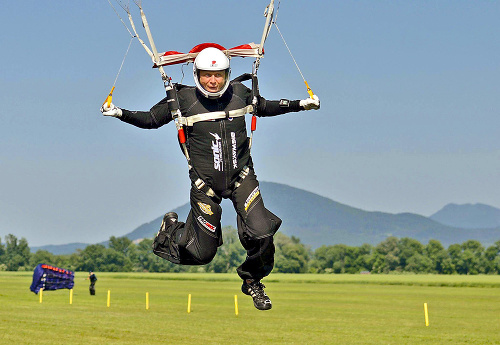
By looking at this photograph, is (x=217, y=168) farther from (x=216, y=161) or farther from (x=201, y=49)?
(x=201, y=49)

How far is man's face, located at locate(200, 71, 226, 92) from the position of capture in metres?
10.6

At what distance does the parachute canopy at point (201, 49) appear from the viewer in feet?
34.6

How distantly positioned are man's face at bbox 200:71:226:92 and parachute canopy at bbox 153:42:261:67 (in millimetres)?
333

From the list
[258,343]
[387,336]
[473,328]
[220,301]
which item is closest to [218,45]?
[258,343]

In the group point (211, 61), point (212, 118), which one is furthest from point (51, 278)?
point (211, 61)

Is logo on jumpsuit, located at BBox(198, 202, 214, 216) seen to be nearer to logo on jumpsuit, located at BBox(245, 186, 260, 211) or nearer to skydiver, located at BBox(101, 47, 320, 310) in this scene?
skydiver, located at BBox(101, 47, 320, 310)

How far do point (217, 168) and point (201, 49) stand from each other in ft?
6.06

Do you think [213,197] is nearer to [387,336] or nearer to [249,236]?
[249,236]

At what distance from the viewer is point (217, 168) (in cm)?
1088

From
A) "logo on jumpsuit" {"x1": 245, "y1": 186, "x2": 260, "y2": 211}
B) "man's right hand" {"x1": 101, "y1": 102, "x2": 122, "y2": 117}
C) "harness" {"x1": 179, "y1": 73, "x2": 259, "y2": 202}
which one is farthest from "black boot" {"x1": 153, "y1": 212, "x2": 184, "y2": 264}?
"man's right hand" {"x1": 101, "y1": 102, "x2": 122, "y2": 117}

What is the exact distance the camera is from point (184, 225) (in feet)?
38.5

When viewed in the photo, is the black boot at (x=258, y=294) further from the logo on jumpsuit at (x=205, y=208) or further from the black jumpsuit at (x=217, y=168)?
the logo on jumpsuit at (x=205, y=208)

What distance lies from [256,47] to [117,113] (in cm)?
233

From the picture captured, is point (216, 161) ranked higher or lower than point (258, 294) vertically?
higher
